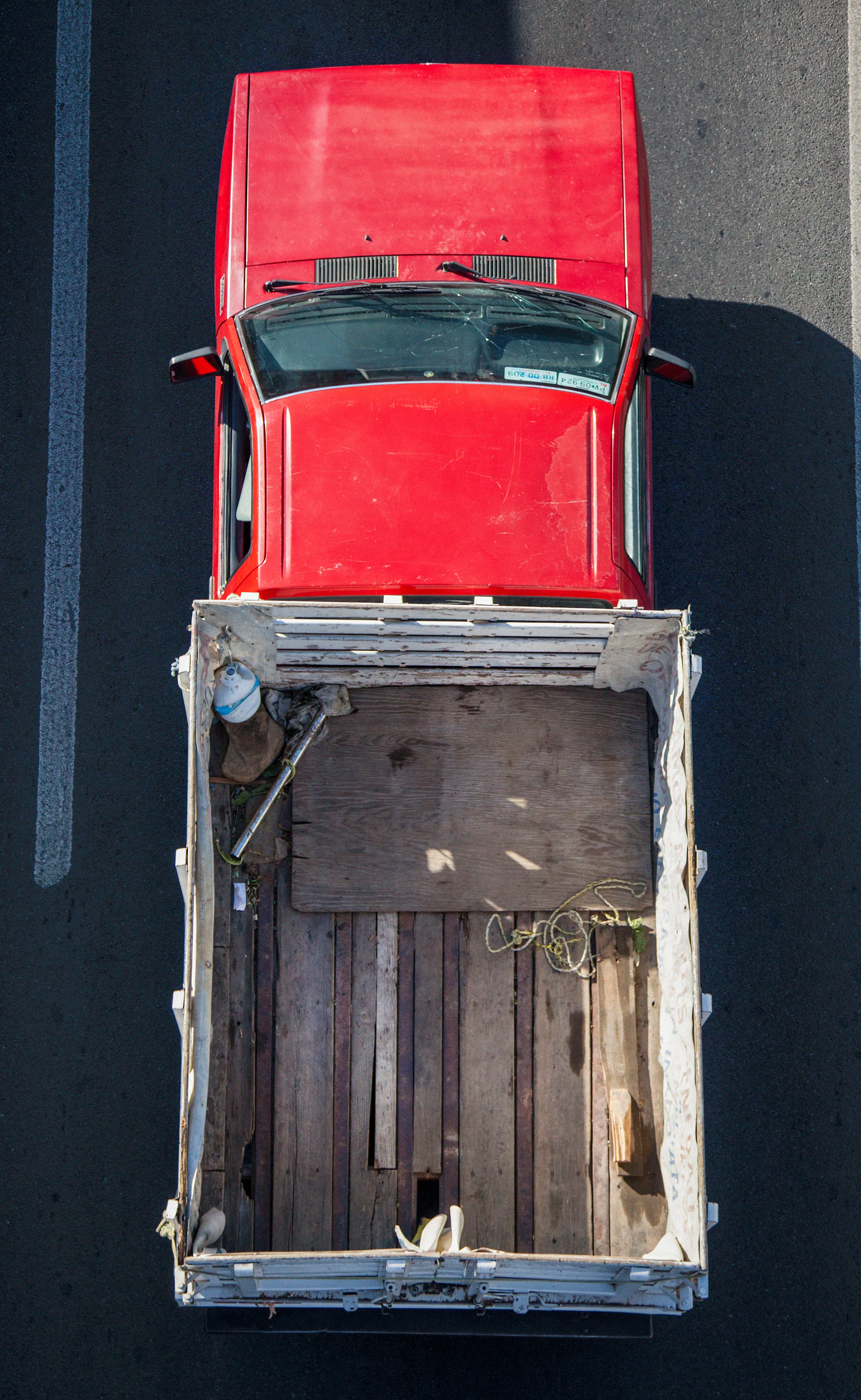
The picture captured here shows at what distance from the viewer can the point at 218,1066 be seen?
14.4ft

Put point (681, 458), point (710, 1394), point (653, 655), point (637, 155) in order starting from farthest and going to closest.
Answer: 1. point (681, 458)
2. point (710, 1394)
3. point (637, 155)
4. point (653, 655)

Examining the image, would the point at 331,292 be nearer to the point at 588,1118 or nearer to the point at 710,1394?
the point at 588,1118

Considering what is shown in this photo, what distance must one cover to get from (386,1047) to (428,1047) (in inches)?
6.5

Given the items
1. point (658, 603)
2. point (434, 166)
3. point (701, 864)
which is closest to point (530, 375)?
point (434, 166)

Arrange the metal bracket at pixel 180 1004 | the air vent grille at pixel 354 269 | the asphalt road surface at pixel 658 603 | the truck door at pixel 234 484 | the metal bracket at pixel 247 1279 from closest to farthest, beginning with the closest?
the metal bracket at pixel 247 1279
the metal bracket at pixel 180 1004
the air vent grille at pixel 354 269
the truck door at pixel 234 484
the asphalt road surface at pixel 658 603

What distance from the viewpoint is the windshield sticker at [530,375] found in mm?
4629

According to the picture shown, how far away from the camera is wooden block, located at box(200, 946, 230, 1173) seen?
433 centimetres

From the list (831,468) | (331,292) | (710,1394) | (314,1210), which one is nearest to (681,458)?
(831,468)

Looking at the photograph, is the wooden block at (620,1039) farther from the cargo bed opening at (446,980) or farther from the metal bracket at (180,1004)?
the metal bracket at (180,1004)

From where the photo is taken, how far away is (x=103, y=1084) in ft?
18.2

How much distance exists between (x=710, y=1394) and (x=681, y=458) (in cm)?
451

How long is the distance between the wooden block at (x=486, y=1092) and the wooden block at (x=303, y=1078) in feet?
1.67

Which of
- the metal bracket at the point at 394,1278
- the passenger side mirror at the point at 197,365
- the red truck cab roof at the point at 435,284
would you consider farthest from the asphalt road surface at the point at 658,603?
the metal bracket at the point at 394,1278

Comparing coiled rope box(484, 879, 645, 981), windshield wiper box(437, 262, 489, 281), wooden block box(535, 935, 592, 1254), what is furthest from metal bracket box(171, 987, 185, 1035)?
windshield wiper box(437, 262, 489, 281)
